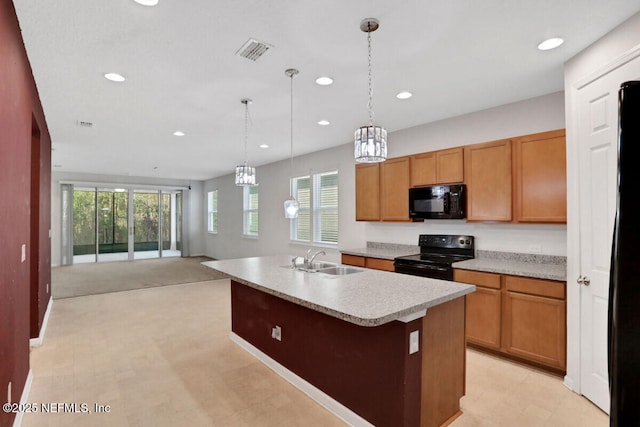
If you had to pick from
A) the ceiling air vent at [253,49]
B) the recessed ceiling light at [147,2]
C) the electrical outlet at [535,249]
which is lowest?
the electrical outlet at [535,249]

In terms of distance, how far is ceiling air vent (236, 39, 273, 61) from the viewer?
236 centimetres

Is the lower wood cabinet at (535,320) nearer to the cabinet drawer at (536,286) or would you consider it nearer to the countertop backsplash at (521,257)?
the cabinet drawer at (536,286)

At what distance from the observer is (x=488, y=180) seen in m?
3.54

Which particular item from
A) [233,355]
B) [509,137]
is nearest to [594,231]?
[509,137]

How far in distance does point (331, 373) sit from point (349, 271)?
0.94 metres

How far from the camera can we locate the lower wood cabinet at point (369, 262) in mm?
4137

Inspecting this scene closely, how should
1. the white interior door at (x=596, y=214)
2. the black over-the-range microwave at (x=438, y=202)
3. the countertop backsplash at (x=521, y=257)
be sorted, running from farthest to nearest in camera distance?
the black over-the-range microwave at (x=438, y=202)
the countertop backsplash at (x=521, y=257)
the white interior door at (x=596, y=214)

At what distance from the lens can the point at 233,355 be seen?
131 inches

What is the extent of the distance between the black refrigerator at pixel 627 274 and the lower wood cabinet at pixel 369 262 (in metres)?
3.69

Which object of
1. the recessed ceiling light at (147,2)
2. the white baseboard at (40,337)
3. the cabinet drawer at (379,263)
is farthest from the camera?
the cabinet drawer at (379,263)

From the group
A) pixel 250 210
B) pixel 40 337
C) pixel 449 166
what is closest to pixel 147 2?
pixel 449 166

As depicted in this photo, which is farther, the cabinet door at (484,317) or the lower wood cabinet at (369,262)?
the lower wood cabinet at (369,262)

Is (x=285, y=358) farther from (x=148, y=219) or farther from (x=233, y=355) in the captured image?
(x=148, y=219)

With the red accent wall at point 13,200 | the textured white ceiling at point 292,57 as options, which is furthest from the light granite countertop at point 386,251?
the red accent wall at point 13,200
